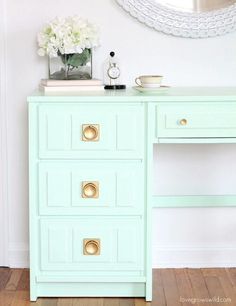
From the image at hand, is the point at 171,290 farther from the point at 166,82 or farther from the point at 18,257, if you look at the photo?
the point at 166,82

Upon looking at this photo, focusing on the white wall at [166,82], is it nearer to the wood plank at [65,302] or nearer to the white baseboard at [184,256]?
the white baseboard at [184,256]

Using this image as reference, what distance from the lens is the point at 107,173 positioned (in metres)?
2.86

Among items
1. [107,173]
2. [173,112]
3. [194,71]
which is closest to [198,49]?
[194,71]

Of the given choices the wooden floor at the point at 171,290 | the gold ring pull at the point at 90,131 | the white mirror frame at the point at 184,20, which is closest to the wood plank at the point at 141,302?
the wooden floor at the point at 171,290

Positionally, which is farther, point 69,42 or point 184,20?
point 184,20

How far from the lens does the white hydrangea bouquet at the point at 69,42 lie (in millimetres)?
2971

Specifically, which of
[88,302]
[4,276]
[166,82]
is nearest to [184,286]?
[88,302]

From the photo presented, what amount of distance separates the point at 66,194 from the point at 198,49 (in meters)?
0.94

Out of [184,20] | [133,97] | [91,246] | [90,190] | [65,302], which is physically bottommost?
[65,302]

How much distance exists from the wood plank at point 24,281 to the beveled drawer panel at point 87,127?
632 mm

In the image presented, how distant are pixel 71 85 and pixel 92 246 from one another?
26.6 inches

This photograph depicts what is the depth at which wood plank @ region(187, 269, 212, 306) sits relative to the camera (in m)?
2.99

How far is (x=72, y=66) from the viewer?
3.10 m

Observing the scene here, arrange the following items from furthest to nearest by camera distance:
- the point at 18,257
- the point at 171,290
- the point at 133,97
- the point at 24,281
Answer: the point at 18,257 < the point at 24,281 < the point at 171,290 < the point at 133,97
